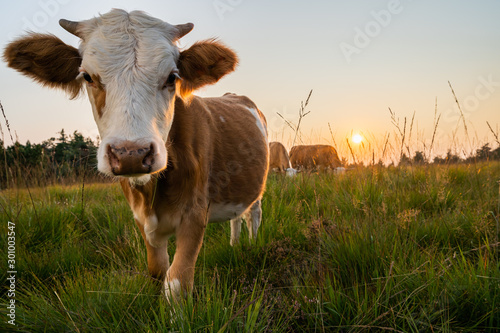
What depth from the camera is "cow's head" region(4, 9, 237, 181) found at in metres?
1.88

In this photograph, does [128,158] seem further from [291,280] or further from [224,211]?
[224,211]

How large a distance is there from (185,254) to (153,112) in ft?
3.36

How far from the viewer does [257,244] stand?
3.06 m

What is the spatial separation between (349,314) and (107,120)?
68.7 inches

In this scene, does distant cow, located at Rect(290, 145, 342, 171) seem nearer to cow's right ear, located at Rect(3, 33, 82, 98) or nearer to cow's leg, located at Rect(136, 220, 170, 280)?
cow's leg, located at Rect(136, 220, 170, 280)

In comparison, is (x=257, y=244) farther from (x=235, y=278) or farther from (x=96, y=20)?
(x=96, y=20)

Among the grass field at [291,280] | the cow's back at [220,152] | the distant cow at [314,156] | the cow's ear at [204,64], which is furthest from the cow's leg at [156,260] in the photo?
the distant cow at [314,156]

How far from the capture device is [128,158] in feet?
5.89

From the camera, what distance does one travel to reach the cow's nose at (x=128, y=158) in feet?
5.90

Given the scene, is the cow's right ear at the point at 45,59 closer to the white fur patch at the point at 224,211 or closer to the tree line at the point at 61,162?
Answer: the tree line at the point at 61,162

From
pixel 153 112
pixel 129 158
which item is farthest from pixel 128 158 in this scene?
pixel 153 112

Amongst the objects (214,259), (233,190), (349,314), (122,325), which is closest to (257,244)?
(214,259)

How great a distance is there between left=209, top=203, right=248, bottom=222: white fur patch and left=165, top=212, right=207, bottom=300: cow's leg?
63cm

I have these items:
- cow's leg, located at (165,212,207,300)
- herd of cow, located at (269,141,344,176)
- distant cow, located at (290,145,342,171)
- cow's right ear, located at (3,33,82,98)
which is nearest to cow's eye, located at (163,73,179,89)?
cow's right ear, located at (3,33,82,98)
